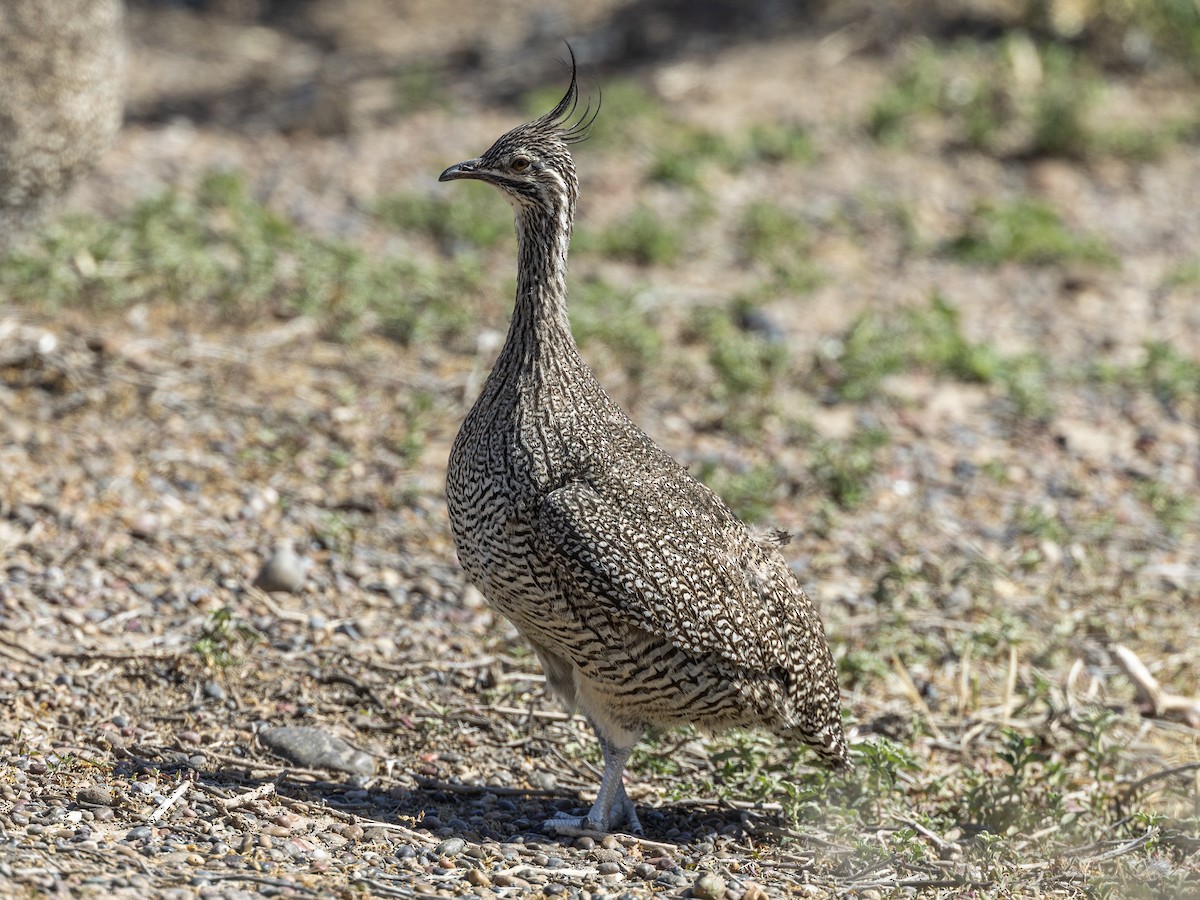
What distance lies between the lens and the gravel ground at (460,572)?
198 inches

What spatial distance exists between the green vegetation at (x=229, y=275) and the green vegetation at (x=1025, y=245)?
3.65 metres

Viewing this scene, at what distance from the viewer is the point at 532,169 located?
5.38 m

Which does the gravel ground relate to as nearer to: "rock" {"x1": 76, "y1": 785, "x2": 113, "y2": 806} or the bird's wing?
"rock" {"x1": 76, "y1": 785, "x2": 113, "y2": 806}

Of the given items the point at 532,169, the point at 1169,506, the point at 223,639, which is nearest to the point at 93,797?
the point at 223,639

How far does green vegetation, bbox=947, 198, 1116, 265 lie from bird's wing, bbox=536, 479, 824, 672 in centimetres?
602

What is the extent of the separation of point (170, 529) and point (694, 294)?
4.10m

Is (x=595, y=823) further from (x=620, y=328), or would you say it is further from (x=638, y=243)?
(x=638, y=243)

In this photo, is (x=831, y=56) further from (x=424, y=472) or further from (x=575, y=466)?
(x=575, y=466)

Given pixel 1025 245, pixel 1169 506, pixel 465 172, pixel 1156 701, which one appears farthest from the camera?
pixel 1025 245

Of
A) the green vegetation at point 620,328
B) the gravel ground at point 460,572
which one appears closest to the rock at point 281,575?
the gravel ground at point 460,572

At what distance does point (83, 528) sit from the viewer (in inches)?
261

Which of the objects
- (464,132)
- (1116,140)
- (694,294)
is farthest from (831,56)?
(694,294)

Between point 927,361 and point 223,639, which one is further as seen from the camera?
point 927,361

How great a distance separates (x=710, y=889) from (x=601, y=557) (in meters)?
1.09
